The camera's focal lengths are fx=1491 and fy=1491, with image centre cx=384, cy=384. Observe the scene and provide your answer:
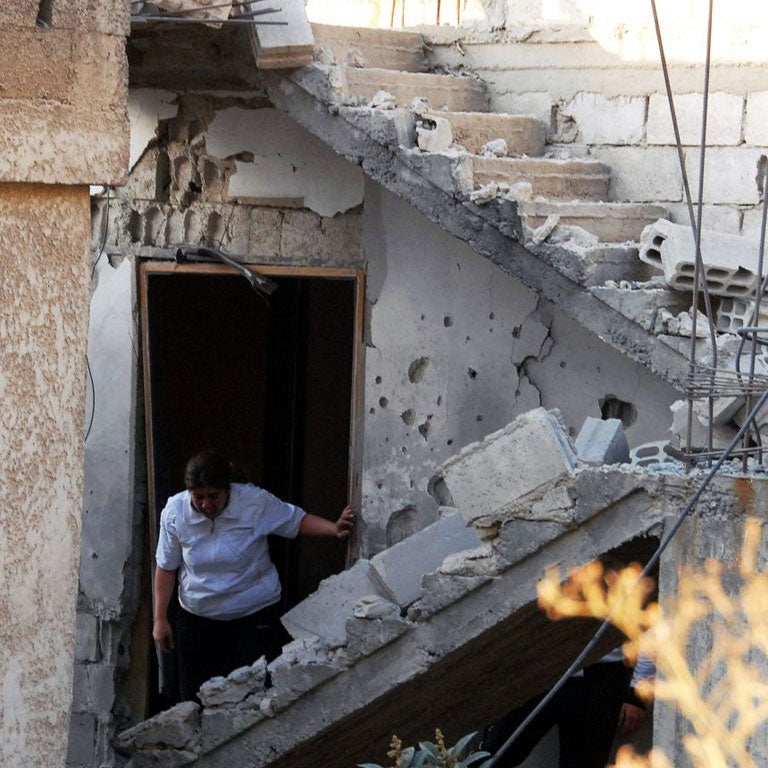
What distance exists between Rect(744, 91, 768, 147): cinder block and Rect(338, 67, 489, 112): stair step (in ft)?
5.50

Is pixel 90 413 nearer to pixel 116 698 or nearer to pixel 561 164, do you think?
pixel 116 698

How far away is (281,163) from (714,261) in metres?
3.10

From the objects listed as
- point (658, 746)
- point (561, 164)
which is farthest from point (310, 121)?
point (658, 746)

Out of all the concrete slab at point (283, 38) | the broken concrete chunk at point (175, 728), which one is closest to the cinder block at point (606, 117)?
the concrete slab at point (283, 38)

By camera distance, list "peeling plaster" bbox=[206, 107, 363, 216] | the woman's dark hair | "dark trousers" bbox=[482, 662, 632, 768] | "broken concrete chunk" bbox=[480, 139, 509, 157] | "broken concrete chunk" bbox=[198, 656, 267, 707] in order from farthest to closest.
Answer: "peeling plaster" bbox=[206, 107, 363, 216] < the woman's dark hair < "dark trousers" bbox=[482, 662, 632, 768] < "broken concrete chunk" bbox=[480, 139, 509, 157] < "broken concrete chunk" bbox=[198, 656, 267, 707]

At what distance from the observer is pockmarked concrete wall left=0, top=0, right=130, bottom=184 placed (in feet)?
17.9

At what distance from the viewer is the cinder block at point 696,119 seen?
8.17m

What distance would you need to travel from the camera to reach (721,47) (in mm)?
8281

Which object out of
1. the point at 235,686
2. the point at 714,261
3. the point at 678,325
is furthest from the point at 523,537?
the point at 235,686

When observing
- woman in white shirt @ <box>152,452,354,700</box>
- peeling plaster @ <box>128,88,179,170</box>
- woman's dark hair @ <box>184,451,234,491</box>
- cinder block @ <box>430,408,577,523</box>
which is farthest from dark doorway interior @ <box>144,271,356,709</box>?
cinder block @ <box>430,408,577,523</box>

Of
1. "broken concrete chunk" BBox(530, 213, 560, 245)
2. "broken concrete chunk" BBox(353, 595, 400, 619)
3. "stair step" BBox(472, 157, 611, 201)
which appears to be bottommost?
"broken concrete chunk" BBox(353, 595, 400, 619)

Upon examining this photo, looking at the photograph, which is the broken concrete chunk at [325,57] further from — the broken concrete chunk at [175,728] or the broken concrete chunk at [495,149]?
the broken concrete chunk at [175,728]

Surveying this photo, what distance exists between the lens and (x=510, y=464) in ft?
21.5

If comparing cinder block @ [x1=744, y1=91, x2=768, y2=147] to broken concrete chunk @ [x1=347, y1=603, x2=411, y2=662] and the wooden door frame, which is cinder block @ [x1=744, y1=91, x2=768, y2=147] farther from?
broken concrete chunk @ [x1=347, y1=603, x2=411, y2=662]
